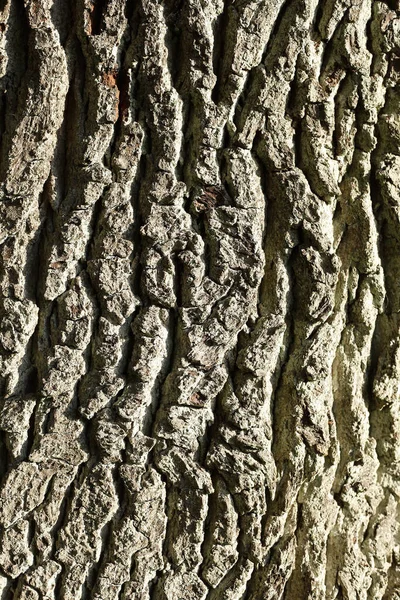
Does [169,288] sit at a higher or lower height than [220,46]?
lower

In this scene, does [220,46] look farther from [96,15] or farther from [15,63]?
[15,63]

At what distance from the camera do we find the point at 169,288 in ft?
5.30

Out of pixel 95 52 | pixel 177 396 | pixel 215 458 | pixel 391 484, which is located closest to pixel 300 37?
pixel 95 52

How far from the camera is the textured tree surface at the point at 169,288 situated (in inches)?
63.7

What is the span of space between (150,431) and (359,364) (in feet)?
1.73

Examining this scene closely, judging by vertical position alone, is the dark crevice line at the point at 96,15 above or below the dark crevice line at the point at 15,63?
above

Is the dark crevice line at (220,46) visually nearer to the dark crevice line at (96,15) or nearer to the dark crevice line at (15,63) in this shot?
the dark crevice line at (96,15)

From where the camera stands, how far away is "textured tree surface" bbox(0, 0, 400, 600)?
5.31 feet

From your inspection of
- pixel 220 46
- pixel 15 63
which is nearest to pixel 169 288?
pixel 220 46

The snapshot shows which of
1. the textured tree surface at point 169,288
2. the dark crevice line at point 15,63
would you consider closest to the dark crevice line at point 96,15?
the textured tree surface at point 169,288

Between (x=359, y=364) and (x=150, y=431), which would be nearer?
(x=150, y=431)

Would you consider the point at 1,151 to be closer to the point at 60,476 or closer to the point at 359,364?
the point at 60,476

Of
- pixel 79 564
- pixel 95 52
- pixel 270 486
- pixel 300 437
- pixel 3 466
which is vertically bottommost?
pixel 79 564

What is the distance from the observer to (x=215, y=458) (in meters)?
1.62
